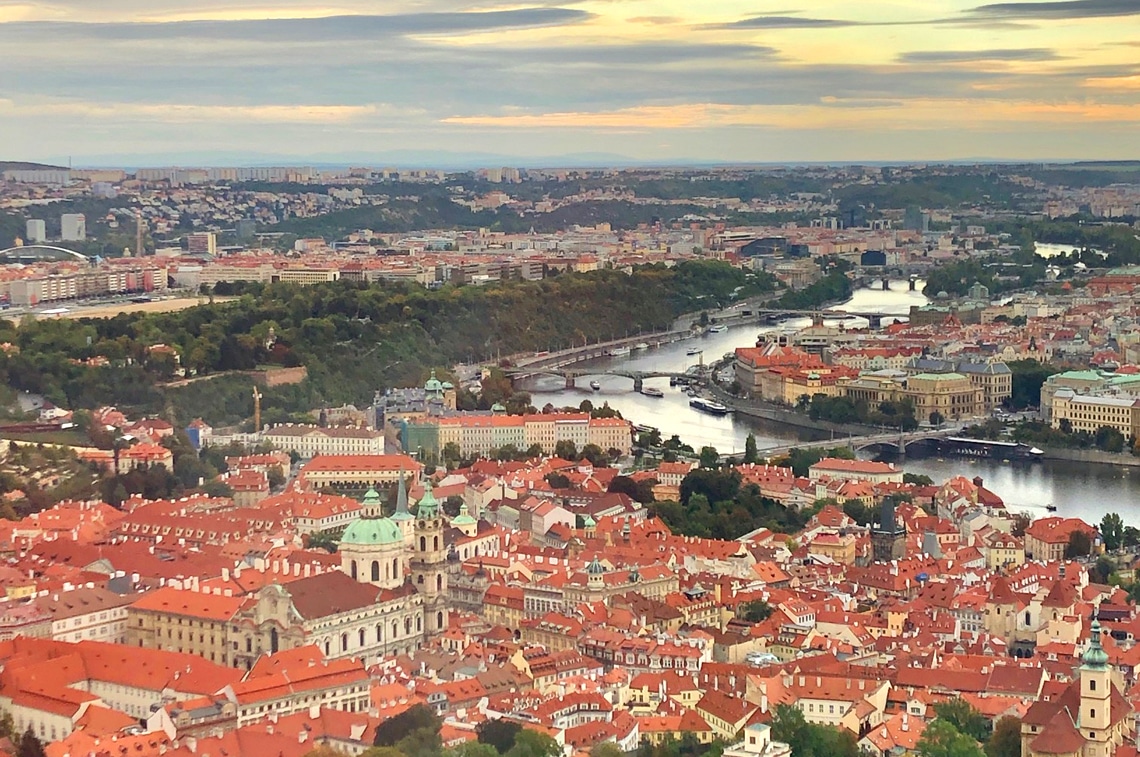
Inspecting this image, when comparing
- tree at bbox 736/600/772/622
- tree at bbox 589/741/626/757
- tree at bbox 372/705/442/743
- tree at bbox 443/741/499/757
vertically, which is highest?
tree at bbox 443/741/499/757

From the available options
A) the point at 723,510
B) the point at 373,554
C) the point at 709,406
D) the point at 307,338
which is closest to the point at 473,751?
the point at 373,554

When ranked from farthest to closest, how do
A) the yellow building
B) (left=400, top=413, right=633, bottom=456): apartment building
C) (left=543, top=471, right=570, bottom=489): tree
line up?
1. (left=400, top=413, right=633, bottom=456): apartment building
2. (left=543, top=471, right=570, bottom=489): tree
3. the yellow building

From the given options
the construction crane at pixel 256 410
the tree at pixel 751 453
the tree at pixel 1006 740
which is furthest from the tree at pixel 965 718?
the construction crane at pixel 256 410

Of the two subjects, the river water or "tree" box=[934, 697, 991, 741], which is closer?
"tree" box=[934, 697, 991, 741]

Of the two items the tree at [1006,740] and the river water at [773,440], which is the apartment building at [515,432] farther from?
the tree at [1006,740]

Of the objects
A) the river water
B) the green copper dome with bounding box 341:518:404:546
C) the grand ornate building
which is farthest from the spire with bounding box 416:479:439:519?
the river water

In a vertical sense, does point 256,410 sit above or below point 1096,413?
above

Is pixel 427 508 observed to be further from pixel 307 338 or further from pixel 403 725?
pixel 307 338

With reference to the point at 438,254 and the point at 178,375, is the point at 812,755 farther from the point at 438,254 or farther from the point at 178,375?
the point at 438,254

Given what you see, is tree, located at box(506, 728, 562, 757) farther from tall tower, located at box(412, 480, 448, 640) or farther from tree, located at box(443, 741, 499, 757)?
tall tower, located at box(412, 480, 448, 640)
